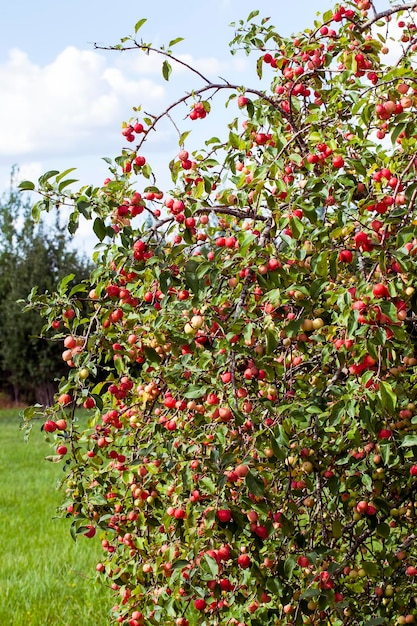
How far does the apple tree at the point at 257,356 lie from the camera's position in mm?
1926

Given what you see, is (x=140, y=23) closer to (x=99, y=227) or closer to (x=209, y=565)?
(x=99, y=227)

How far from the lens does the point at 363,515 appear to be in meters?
2.44

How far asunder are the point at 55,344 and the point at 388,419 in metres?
16.5

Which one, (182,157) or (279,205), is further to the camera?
(182,157)

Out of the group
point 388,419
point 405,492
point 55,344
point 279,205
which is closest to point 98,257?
point 279,205

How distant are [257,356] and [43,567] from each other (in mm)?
3739

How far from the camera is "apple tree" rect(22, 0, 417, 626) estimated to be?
1.93 metres

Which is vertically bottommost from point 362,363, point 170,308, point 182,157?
point 362,363

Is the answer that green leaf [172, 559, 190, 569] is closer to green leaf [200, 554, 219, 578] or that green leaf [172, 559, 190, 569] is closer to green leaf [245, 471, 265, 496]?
green leaf [200, 554, 219, 578]

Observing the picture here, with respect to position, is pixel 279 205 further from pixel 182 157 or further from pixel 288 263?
pixel 182 157

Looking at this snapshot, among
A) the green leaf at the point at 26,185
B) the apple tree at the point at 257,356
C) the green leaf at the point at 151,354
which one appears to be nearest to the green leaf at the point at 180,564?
the apple tree at the point at 257,356

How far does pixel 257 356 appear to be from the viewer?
1.98 meters

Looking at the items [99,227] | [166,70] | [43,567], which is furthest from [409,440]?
[43,567]

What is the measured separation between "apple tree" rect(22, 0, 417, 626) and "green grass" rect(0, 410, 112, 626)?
0.88 m
